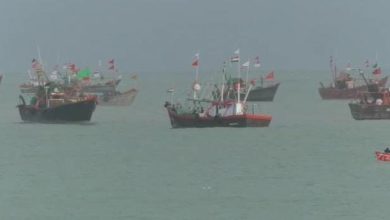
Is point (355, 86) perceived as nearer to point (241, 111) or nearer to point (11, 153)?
point (241, 111)

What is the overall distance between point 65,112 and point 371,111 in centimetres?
2990

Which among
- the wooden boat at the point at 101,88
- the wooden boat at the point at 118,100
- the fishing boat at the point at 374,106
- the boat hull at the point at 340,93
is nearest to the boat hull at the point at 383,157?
the fishing boat at the point at 374,106

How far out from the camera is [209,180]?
66.6 metres

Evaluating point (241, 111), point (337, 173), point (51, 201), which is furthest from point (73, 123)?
point (51, 201)

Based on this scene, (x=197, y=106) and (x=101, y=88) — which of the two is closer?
(x=197, y=106)

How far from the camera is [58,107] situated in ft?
381

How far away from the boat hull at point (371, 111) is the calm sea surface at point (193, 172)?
1.40m

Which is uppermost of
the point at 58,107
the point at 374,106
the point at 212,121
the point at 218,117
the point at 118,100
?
the point at 218,117

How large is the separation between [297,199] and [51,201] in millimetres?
12141

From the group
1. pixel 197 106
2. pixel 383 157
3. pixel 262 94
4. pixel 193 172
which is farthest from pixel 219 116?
pixel 262 94

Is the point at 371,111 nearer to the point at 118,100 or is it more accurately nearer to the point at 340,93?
the point at 118,100

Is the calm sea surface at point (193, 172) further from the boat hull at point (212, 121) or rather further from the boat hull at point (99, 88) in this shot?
the boat hull at point (99, 88)

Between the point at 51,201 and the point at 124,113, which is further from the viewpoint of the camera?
the point at 124,113

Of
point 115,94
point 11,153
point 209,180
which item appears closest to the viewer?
point 209,180
